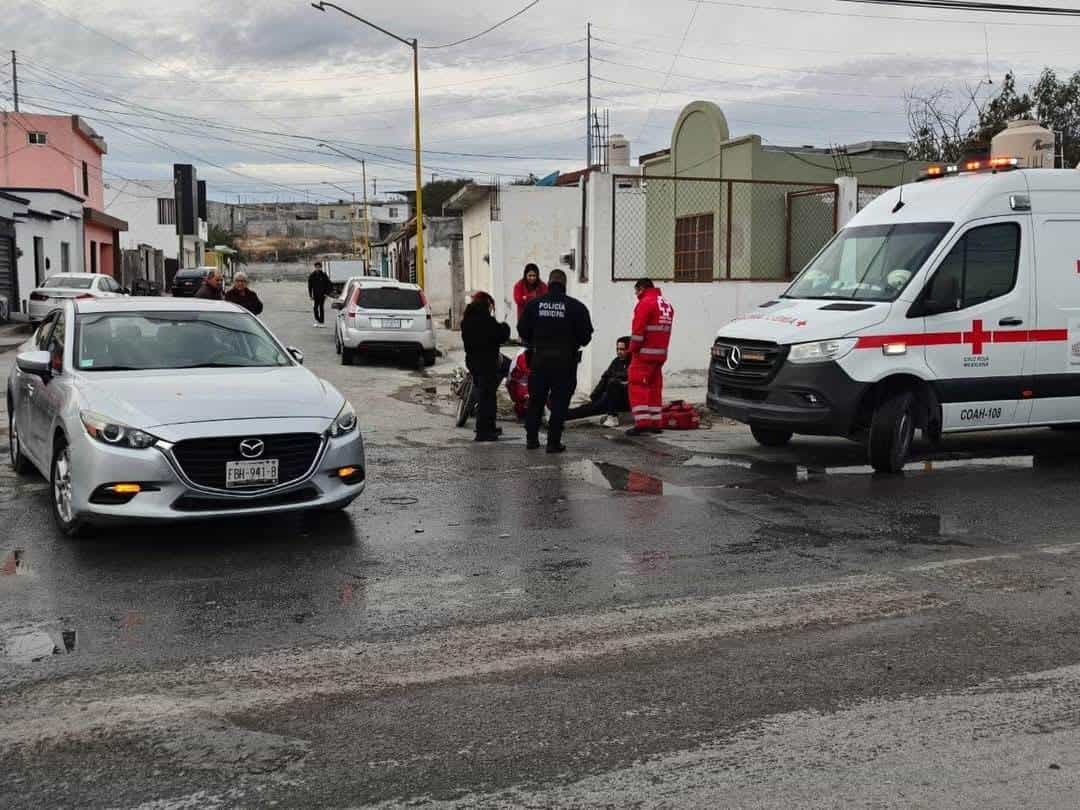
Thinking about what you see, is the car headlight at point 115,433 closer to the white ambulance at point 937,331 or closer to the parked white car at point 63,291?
the white ambulance at point 937,331

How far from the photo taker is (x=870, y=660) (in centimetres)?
512

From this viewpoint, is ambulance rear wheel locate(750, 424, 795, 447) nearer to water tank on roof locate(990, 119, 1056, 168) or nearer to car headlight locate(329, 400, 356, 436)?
car headlight locate(329, 400, 356, 436)

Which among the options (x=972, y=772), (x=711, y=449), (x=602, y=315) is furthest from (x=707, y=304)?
(x=972, y=772)

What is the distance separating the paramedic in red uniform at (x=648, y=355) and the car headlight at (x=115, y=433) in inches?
270

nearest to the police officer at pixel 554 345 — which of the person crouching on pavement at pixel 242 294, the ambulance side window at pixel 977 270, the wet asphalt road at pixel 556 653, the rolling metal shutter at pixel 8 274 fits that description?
the wet asphalt road at pixel 556 653

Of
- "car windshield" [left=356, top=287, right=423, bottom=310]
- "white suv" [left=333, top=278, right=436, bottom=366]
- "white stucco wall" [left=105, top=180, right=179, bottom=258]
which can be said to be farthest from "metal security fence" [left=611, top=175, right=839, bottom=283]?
"white stucco wall" [left=105, top=180, right=179, bottom=258]

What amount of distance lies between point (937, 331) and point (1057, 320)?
1352mm

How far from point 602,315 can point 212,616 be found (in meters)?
11.0

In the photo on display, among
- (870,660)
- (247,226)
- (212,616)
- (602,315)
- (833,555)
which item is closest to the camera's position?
(870,660)

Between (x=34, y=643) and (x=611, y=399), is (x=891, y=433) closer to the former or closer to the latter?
(x=611, y=399)

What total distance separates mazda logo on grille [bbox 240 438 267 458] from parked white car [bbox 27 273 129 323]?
2197 cm

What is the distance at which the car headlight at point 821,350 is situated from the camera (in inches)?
398

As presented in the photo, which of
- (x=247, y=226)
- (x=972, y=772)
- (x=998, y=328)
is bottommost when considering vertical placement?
(x=972, y=772)

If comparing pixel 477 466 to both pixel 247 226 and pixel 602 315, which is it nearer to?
pixel 602 315
